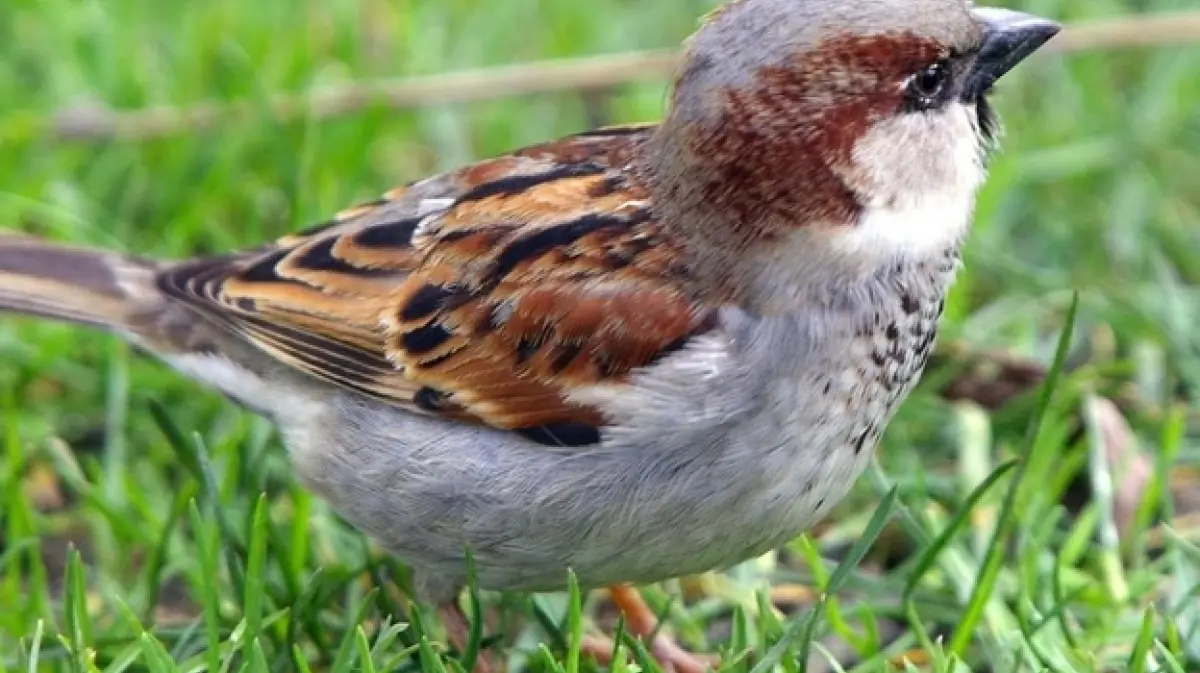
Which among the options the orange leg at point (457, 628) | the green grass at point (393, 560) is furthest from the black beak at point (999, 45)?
the orange leg at point (457, 628)

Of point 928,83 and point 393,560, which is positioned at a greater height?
point 928,83

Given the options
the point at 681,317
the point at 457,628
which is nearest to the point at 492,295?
the point at 681,317

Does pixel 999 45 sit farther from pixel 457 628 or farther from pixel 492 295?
pixel 457 628

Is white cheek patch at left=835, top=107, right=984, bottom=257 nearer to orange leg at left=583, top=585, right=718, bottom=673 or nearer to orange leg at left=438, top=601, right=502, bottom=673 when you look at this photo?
orange leg at left=583, top=585, right=718, bottom=673

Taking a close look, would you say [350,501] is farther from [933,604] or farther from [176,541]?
[933,604]

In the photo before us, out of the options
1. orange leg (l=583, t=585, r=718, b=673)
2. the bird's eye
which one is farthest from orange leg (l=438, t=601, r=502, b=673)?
the bird's eye

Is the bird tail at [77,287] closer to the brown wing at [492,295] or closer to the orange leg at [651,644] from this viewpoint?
the brown wing at [492,295]

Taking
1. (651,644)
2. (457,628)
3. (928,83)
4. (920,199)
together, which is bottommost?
(651,644)
